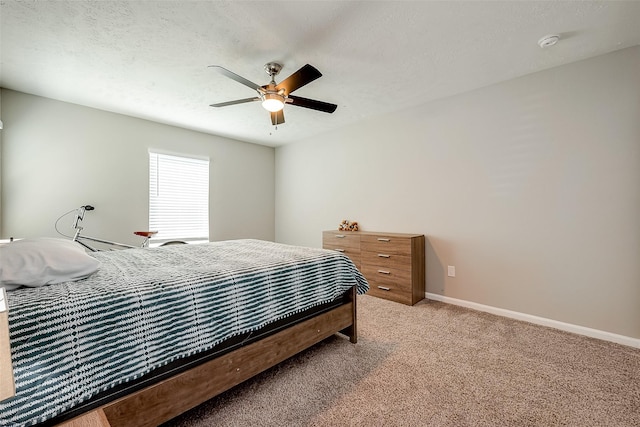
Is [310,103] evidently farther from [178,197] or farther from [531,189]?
[178,197]

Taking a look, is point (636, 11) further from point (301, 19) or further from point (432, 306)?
point (432, 306)

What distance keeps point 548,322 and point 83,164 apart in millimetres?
5420

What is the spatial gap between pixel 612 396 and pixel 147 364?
2.54m

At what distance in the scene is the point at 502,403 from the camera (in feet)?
4.84

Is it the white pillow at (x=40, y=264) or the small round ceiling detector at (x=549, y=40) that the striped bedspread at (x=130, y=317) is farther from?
the small round ceiling detector at (x=549, y=40)

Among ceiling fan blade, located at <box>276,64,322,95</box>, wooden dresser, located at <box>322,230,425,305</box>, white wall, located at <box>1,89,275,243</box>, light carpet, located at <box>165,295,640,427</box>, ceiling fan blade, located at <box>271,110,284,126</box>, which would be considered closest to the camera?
light carpet, located at <box>165,295,640,427</box>

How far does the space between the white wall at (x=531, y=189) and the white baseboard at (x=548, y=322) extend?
2.0 inches

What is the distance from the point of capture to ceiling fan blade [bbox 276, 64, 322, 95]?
6.25ft

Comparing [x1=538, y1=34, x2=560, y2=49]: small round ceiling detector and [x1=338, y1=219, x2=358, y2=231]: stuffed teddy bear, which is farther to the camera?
[x1=338, y1=219, x2=358, y2=231]: stuffed teddy bear

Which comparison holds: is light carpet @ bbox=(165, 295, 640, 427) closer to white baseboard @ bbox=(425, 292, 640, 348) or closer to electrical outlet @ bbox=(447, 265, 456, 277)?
white baseboard @ bbox=(425, 292, 640, 348)

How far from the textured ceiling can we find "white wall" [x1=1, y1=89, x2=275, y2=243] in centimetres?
31

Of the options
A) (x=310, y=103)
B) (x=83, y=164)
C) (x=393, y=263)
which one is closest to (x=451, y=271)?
(x=393, y=263)

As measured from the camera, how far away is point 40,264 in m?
1.18

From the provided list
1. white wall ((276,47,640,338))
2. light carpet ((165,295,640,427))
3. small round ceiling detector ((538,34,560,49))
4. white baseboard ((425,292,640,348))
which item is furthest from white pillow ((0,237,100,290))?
small round ceiling detector ((538,34,560,49))
